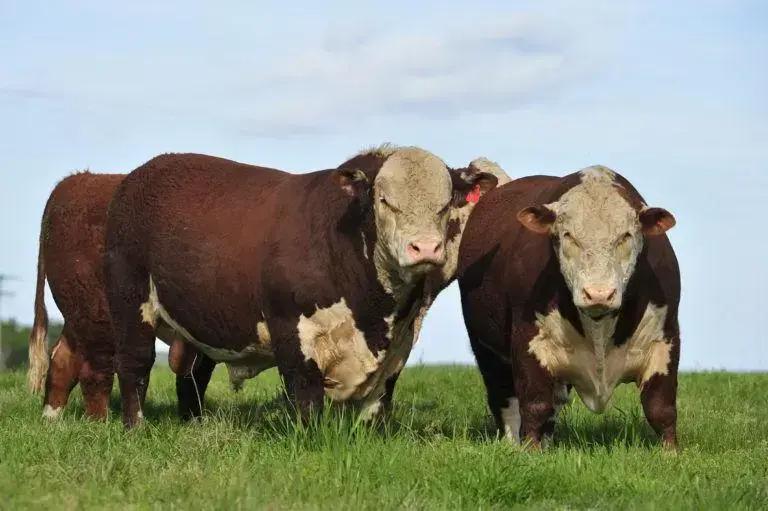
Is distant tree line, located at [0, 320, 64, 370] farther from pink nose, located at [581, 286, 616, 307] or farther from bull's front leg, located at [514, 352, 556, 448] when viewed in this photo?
pink nose, located at [581, 286, 616, 307]

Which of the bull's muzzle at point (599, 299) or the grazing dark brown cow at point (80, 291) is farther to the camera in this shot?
the grazing dark brown cow at point (80, 291)

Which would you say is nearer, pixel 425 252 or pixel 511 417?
pixel 425 252

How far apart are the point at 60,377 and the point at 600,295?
6.48 m

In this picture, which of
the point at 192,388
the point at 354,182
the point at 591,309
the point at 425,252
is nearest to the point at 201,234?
the point at 354,182

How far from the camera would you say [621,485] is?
736cm

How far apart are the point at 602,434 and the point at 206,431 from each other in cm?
373

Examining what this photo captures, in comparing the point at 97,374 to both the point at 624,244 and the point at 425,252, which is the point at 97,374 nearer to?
the point at 425,252

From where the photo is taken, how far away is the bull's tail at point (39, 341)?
12992 mm

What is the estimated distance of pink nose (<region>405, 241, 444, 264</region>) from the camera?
831 cm

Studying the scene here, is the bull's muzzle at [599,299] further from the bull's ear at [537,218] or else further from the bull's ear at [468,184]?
the bull's ear at [468,184]

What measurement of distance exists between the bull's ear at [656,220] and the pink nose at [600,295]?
0.83 m

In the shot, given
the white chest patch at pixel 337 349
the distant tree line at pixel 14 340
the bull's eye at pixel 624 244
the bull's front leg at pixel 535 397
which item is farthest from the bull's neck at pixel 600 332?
the distant tree line at pixel 14 340

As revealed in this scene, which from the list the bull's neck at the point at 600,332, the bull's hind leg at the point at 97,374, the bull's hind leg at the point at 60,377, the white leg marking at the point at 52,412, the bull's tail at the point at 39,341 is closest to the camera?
the bull's neck at the point at 600,332

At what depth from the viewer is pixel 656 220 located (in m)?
8.87
